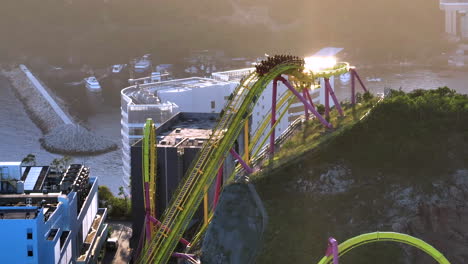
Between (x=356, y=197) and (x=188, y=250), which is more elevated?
(x=356, y=197)

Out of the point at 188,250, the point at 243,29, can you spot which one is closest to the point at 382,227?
the point at 188,250

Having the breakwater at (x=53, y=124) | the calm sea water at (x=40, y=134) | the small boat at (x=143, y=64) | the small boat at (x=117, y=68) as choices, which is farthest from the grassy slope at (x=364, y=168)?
the small boat at (x=143, y=64)

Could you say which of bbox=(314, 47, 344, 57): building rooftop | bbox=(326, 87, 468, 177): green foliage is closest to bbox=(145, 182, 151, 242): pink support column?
bbox=(326, 87, 468, 177): green foliage

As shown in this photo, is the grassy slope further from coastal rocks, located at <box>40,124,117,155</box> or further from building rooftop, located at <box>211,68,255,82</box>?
coastal rocks, located at <box>40,124,117,155</box>

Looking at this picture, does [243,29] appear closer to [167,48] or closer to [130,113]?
[167,48]

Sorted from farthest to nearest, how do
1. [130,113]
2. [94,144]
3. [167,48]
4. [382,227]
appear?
[167,48], [94,144], [130,113], [382,227]
